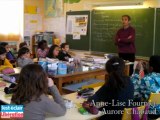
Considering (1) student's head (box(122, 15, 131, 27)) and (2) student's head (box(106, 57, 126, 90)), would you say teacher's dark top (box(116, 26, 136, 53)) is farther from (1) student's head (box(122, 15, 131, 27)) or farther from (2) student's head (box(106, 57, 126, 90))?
(2) student's head (box(106, 57, 126, 90))

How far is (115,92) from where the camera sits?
2412mm

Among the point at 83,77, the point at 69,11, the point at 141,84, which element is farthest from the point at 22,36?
the point at 141,84

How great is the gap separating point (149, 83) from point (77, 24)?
445 cm

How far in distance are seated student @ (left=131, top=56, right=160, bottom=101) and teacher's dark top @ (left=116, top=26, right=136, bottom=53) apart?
8.59 feet

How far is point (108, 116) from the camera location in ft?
7.95

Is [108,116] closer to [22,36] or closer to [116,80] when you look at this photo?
[116,80]

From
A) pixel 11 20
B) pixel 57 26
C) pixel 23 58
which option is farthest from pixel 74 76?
pixel 11 20

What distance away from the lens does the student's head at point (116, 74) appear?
2402 millimetres

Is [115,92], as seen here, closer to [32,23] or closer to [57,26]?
[57,26]

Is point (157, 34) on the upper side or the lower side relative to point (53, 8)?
lower

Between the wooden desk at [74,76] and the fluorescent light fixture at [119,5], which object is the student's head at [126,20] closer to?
the fluorescent light fixture at [119,5]

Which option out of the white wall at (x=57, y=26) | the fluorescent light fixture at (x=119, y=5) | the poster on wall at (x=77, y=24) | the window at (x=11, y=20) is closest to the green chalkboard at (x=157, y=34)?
the fluorescent light fixture at (x=119, y=5)

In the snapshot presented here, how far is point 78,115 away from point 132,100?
60cm

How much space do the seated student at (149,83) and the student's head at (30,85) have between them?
1232 mm
